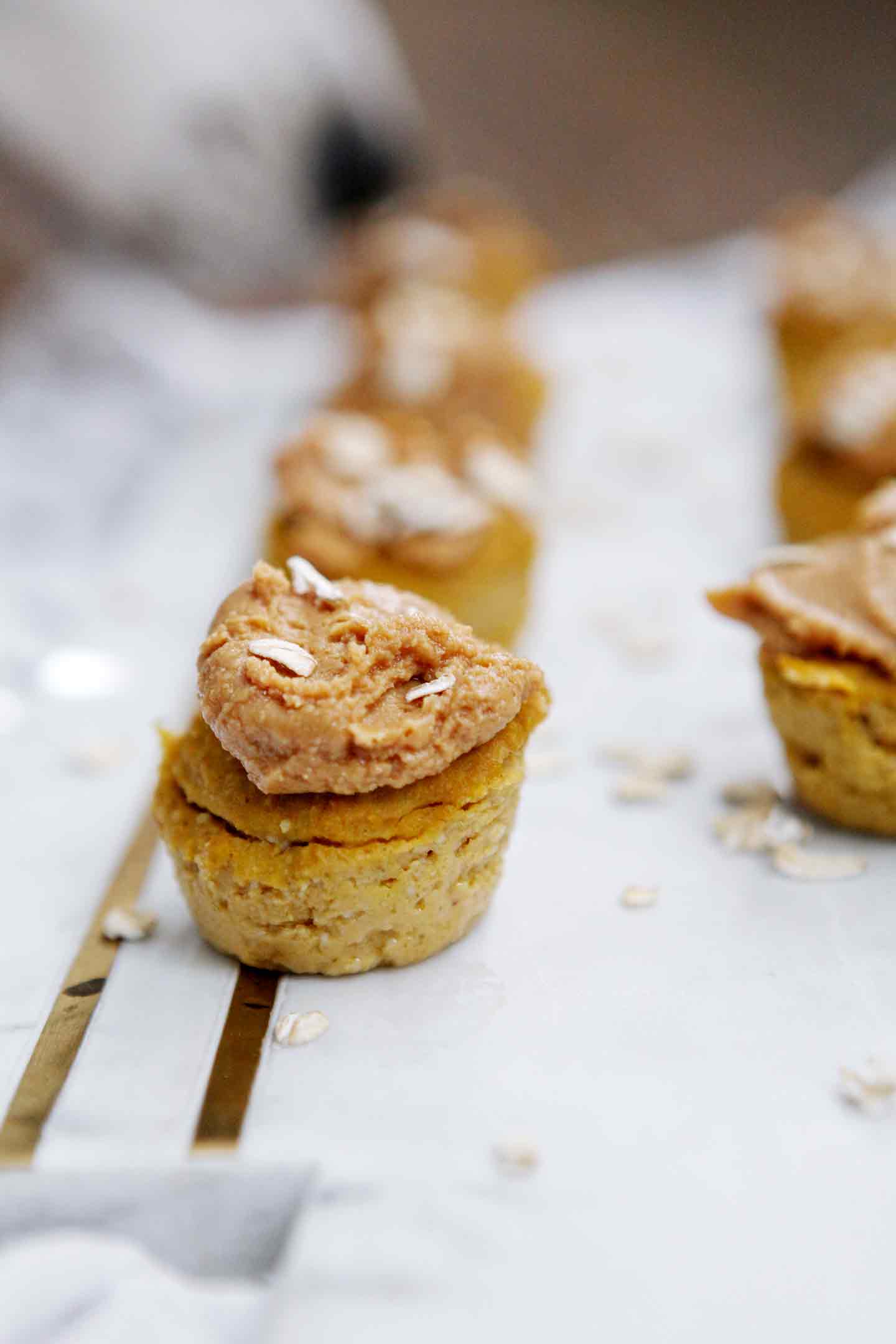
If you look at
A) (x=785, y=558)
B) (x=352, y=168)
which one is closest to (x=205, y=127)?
(x=352, y=168)

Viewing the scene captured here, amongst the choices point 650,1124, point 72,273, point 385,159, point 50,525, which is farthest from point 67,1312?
point 385,159

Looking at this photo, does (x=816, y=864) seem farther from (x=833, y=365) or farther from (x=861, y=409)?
(x=833, y=365)

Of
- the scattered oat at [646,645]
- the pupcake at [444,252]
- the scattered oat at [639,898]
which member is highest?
the pupcake at [444,252]

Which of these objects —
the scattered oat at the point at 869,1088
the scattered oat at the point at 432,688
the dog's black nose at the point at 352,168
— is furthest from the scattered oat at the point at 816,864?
the dog's black nose at the point at 352,168

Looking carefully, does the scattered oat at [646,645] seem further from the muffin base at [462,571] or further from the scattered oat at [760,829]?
the scattered oat at [760,829]

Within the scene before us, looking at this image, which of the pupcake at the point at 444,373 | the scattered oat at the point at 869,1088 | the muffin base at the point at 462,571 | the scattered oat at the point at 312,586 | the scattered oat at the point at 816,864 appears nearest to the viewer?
the scattered oat at the point at 869,1088

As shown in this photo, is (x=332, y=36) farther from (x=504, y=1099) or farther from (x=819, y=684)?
(x=504, y=1099)
